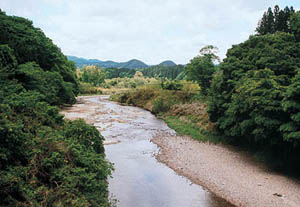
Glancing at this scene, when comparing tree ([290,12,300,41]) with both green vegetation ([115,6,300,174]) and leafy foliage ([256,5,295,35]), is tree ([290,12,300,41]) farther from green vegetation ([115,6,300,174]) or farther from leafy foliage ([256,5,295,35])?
leafy foliage ([256,5,295,35])

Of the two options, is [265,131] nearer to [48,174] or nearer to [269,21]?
[48,174]

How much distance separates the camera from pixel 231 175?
1421cm

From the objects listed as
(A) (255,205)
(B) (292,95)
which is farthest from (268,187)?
(B) (292,95)

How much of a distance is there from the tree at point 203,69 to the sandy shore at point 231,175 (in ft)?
66.7

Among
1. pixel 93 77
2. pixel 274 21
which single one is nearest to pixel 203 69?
pixel 274 21

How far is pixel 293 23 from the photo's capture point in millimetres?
17266

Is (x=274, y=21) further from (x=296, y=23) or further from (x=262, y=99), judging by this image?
(x=262, y=99)

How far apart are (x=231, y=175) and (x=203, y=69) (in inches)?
1066

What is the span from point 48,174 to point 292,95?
11.0 m

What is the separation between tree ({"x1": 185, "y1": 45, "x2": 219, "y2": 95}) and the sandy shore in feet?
66.7

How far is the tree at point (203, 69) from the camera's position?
39219 mm

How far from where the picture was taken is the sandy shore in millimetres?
11614

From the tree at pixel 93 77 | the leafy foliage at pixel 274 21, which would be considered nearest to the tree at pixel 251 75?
the leafy foliage at pixel 274 21

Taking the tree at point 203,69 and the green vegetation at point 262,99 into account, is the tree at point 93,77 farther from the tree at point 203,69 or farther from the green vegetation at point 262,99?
the green vegetation at point 262,99
